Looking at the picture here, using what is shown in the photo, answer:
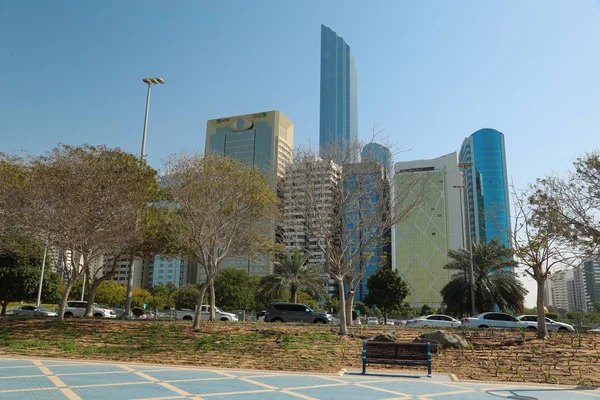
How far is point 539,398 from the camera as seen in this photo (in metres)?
10.1

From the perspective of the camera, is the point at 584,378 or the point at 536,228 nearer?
the point at 584,378

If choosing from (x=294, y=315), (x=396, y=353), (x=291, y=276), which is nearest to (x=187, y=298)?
(x=291, y=276)

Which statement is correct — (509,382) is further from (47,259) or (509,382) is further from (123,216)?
(47,259)

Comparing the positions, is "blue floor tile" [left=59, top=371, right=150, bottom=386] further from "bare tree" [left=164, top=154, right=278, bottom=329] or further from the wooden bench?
"bare tree" [left=164, top=154, right=278, bottom=329]

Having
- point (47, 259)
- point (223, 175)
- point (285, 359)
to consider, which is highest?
point (223, 175)

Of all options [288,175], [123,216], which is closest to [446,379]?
[288,175]

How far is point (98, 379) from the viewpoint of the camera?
11.0 meters

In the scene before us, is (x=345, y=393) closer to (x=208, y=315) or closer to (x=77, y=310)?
(x=208, y=315)

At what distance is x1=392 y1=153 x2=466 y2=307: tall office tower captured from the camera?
383ft

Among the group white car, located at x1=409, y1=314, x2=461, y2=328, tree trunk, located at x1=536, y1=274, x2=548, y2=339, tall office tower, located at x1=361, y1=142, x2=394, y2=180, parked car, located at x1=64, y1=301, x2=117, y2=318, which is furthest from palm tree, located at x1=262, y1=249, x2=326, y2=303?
tree trunk, located at x1=536, y1=274, x2=548, y2=339

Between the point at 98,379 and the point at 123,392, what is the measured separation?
6.30ft

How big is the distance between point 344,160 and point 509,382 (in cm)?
1244

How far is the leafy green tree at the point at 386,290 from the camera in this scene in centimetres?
5453

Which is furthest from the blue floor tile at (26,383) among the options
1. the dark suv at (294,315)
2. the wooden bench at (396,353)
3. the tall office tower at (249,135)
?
the tall office tower at (249,135)
